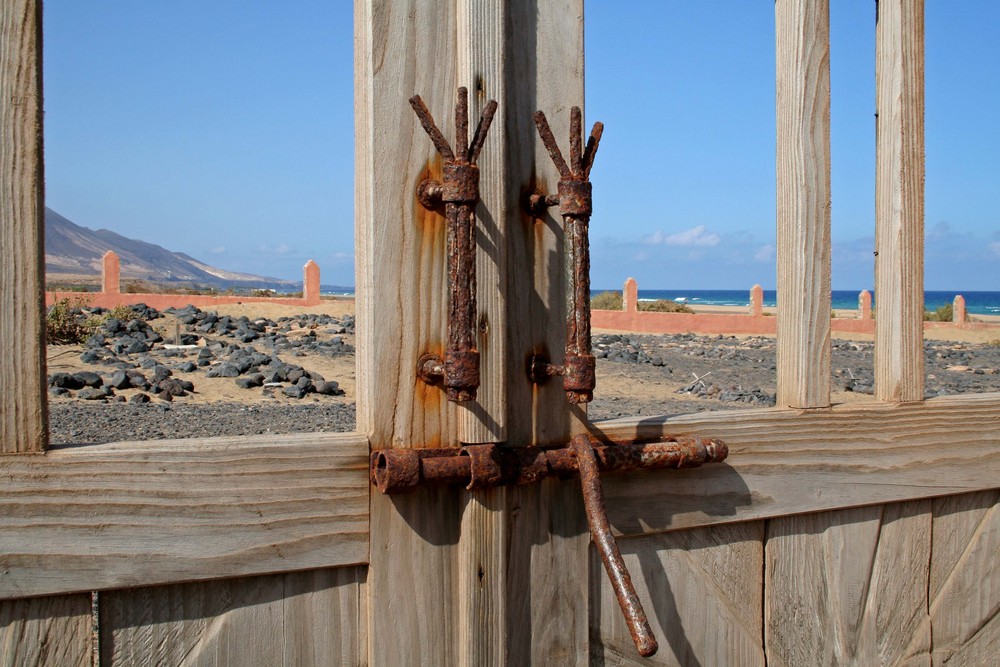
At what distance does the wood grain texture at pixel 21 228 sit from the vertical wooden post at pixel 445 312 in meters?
0.41

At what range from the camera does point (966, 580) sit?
6.06ft

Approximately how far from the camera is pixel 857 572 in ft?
5.64

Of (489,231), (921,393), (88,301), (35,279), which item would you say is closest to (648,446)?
(489,231)

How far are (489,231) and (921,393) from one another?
1071 mm

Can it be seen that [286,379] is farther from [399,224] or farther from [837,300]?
[837,300]

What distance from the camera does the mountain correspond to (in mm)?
89875

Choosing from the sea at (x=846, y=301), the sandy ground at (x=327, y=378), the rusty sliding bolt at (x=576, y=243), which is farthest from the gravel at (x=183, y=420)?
the sea at (x=846, y=301)

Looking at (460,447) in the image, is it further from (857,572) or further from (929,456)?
(929,456)

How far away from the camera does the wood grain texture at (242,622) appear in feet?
3.64

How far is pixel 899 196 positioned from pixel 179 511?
1.45 metres

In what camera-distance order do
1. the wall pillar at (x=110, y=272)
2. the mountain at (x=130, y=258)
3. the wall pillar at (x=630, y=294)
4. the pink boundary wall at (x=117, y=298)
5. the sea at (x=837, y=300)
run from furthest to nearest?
the mountain at (x=130, y=258) → the sea at (x=837, y=300) → the wall pillar at (x=630, y=294) → the wall pillar at (x=110, y=272) → the pink boundary wall at (x=117, y=298)

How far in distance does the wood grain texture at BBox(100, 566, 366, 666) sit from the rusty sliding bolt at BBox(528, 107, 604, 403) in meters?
0.43

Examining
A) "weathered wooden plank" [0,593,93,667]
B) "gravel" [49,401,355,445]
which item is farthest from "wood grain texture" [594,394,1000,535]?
"gravel" [49,401,355,445]

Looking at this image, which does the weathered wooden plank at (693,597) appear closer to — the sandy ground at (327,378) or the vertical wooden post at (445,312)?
the vertical wooden post at (445,312)
